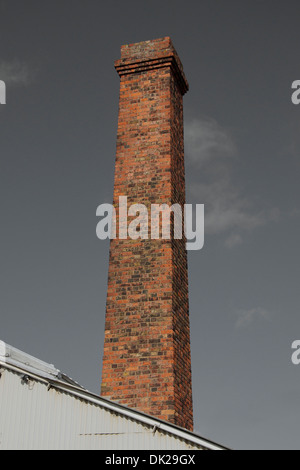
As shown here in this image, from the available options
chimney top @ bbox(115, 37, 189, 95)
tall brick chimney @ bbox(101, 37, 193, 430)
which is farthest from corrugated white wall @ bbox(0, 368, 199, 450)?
chimney top @ bbox(115, 37, 189, 95)

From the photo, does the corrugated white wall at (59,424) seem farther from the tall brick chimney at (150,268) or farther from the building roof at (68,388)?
the tall brick chimney at (150,268)

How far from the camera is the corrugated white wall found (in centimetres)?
683

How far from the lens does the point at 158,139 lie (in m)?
9.84

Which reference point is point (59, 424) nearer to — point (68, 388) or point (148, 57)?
point (68, 388)

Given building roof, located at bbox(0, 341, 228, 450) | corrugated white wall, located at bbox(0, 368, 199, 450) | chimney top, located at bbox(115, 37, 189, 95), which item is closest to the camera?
building roof, located at bbox(0, 341, 228, 450)

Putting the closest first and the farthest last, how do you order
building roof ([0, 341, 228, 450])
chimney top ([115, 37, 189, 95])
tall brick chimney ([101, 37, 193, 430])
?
1. building roof ([0, 341, 228, 450])
2. tall brick chimney ([101, 37, 193, 430])
3. chimney top ([115, 37, 189, 95])

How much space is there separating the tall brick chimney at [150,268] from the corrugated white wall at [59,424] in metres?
1.01

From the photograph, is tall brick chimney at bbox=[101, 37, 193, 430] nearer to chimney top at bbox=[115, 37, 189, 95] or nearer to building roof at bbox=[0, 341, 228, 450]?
chimney top at bbox=[115, 37, 189, 95]

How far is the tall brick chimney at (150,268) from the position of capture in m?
8.14

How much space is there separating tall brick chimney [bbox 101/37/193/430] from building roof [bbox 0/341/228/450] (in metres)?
0.99

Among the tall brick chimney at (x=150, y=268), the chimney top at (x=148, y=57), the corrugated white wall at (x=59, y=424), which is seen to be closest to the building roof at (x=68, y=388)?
the corrugated white wall at (x=59, y=424)

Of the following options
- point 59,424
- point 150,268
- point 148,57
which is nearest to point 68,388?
point 59,424
